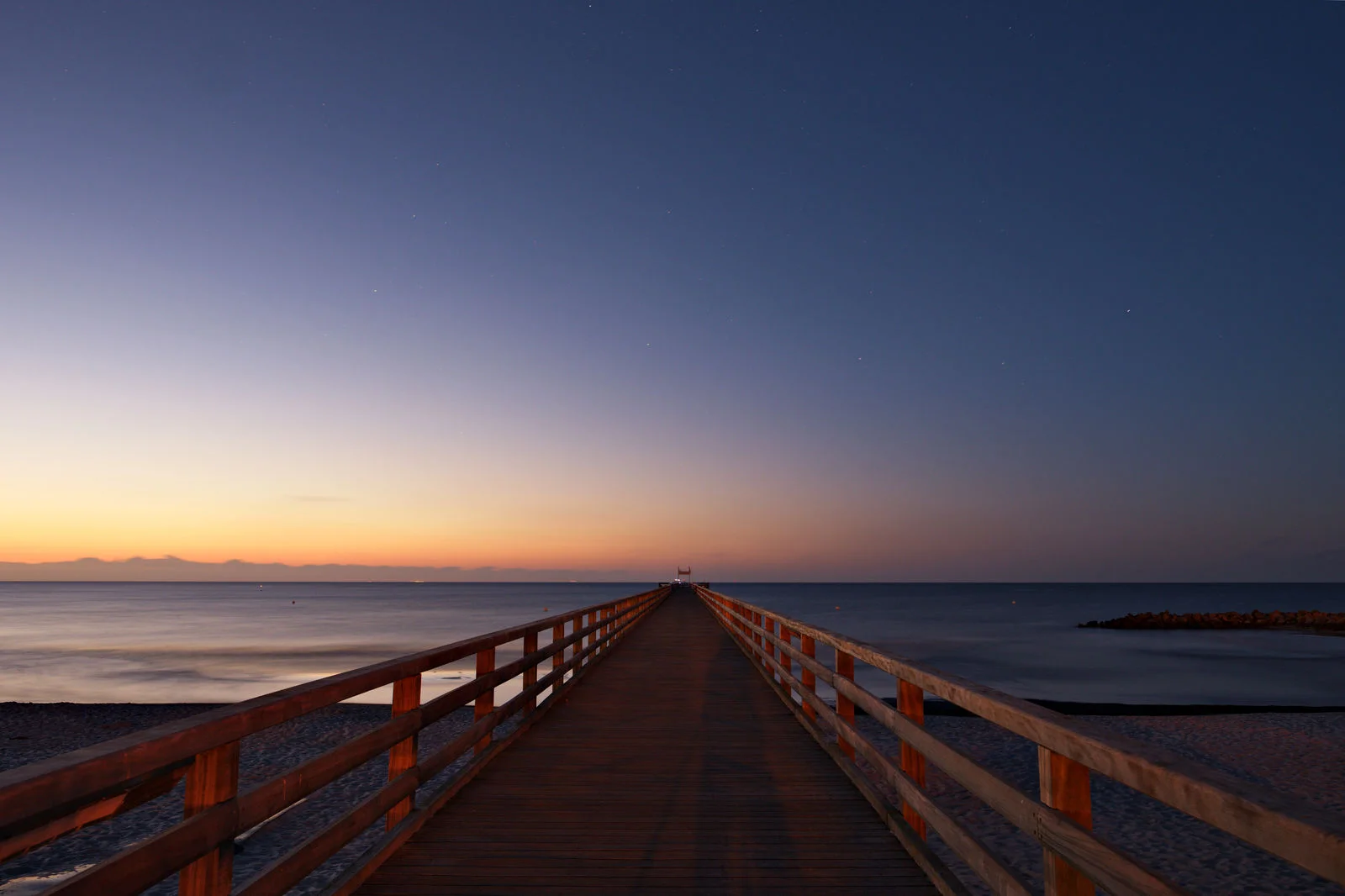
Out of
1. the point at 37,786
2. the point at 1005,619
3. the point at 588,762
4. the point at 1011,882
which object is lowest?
the point at 1005,619

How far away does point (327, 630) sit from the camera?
205 ft

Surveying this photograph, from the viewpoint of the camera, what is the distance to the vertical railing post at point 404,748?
14.4 ft

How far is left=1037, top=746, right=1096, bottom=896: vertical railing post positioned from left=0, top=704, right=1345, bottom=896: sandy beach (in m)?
1.35

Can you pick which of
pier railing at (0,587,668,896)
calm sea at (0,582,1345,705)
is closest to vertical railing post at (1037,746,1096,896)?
pier railing at (0,587,668,896)

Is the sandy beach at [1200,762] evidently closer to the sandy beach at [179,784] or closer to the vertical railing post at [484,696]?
the vertical railing post at [484,696]

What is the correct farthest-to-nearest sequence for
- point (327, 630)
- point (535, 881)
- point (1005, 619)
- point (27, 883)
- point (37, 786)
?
point (1005, 619), point (327, 630), point (27, 883), point (535, 881), point (37, 786)

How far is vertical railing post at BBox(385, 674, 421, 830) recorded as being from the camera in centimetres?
440

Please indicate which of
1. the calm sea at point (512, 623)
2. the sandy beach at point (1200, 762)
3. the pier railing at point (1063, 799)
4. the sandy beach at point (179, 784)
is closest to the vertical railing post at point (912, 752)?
the pier railing at point (1063, 799)

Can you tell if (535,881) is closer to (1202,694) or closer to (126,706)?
(126,706)

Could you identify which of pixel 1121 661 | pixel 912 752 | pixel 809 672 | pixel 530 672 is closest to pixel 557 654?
pixel 530 672

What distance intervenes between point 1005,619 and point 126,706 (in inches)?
2788

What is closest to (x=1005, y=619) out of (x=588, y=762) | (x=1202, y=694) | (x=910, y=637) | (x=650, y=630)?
(x=910, y=637)

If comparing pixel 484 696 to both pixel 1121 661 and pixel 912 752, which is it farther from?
pixel 1121 661

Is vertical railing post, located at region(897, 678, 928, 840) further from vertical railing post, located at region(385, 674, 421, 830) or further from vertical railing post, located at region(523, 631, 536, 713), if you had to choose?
vertical railing post, located at region(523, 631, 536, 713)
